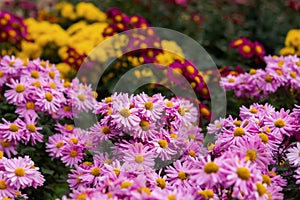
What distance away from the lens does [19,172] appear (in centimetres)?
242

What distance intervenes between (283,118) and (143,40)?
5.79ft

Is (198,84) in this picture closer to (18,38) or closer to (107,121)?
(107,121)

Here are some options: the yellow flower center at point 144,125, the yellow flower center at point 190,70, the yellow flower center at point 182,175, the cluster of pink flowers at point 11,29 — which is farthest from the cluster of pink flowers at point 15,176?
the cluster of pink flowers at point 11,29

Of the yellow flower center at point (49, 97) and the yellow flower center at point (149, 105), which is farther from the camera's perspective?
the yellow flower center at point (49, 97)

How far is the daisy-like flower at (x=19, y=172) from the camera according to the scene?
7.85 feet

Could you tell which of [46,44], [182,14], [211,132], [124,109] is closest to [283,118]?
[211,132]

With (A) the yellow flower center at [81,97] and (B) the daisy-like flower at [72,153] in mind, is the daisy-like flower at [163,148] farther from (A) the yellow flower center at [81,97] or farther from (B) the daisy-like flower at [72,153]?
(A) the yellow flower center at [81,97]

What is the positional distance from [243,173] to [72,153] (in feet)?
3.80

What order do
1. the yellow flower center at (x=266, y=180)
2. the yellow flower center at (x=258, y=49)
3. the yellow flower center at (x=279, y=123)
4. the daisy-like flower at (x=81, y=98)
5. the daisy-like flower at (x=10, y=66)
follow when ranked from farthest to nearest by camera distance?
the yellow flower center at (x=258, y=49) → the daisy-like flower at (x=10, y=66) → the daisy-like flower at (x=81, y=98) → the yellow flower center at (x=279, y=123) → the yellow flower center at (x=266, y=180)

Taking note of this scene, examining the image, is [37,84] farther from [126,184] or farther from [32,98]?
[126,184]

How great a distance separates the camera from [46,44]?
15.4 ft

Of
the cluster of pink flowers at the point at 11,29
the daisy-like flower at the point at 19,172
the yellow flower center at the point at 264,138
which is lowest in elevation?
the daisy-like flower at the point at 19,172

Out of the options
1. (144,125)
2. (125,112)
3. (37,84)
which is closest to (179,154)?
(144,125)

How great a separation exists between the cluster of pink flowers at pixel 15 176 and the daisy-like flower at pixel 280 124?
1.10m
